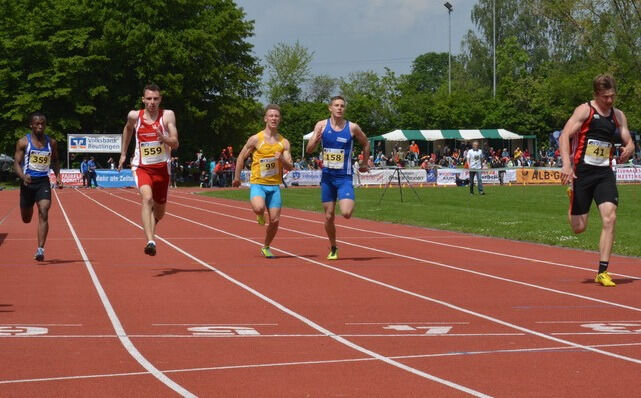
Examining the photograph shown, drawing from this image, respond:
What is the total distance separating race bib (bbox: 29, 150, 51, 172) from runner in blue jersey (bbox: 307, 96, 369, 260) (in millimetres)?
3163

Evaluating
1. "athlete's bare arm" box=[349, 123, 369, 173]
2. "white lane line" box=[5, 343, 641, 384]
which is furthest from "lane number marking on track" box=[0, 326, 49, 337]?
"athlete's bare arm" box=[349, 123, 369, 173]

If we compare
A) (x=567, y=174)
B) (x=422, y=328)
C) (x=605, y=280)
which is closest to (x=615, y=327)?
(x=422, y=328)

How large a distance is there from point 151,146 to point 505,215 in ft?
45.2

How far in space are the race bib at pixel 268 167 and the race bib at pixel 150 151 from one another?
205 cm

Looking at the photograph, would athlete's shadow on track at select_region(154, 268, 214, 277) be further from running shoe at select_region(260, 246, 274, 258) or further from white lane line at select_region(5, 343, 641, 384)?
white lane line at select_region(5, 343, 641, 384)

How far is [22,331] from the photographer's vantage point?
28.0 ft

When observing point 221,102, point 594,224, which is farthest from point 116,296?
point 221,102

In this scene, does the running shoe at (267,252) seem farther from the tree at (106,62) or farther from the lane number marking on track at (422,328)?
the tree at (106,62)

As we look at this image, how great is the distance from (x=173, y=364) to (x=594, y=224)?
15966mm

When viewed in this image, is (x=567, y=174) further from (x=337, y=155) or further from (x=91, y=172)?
(x=91, y=172)

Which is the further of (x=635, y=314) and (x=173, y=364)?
(x=635, y=314)

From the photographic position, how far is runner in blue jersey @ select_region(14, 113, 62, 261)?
14.2 m

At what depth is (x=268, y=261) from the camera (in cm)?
1462

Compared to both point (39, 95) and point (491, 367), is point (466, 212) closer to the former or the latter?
point (491, 367)
